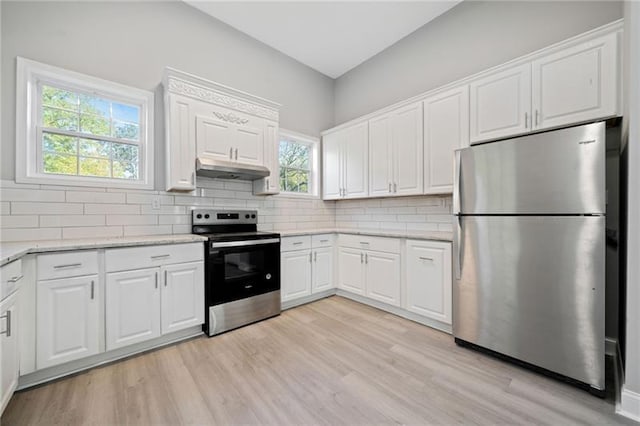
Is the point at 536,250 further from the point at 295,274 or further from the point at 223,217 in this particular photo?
the point at 223,217

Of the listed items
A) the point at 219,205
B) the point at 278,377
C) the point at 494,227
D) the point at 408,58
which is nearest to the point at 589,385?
the point at 494,227

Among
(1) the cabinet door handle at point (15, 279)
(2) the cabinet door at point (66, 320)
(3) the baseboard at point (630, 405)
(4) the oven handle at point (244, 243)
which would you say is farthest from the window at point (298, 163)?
(3) the baseboard at point (630, 405)

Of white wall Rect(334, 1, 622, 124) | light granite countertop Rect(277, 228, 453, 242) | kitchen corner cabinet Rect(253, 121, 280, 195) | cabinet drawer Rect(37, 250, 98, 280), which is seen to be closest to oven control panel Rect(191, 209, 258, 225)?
kitchen corner cabinet Rect(253, 121, 280, 195)

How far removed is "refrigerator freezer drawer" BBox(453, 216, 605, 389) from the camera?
64.4 inches

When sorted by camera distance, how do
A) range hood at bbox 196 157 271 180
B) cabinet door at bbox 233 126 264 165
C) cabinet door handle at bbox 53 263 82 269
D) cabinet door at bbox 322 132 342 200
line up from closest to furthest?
cabinet door handle at bbox 53 263 82 269 → range hood at bbox 196 157 271 180 → cabinet door at bbox 233 126 264 165 → cabinet door at bbox 322 132 342 200

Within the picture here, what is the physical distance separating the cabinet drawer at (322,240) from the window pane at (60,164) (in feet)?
8.02

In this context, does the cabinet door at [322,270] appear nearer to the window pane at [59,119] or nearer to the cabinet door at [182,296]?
the cabinet door at [182,296]

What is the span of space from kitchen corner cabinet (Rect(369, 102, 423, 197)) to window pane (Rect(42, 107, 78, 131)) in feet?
10.1

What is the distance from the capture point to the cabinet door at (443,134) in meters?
2.54

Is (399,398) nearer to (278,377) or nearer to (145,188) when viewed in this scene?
(278,377)

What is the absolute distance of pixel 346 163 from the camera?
149 inches

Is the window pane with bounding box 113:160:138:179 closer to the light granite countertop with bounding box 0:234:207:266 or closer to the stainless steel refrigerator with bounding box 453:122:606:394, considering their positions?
the light granite countertop with bounding box 0:234:207:266

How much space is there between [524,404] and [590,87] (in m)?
2.17

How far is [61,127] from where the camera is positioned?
90.8 inches
